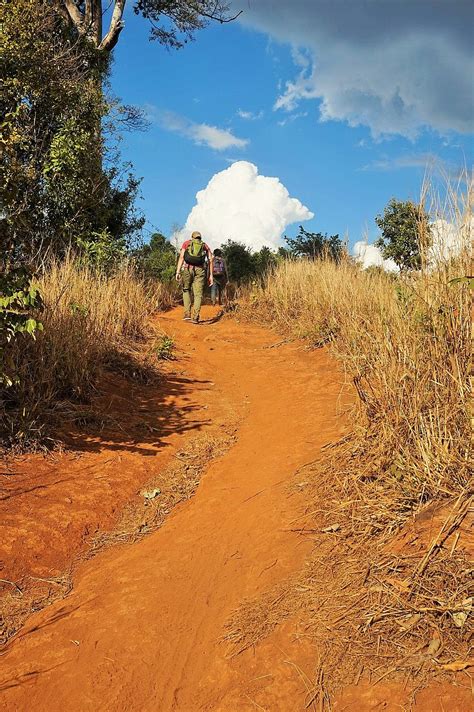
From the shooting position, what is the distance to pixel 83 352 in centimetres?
582

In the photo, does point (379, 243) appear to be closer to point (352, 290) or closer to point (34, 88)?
point (352, 290)

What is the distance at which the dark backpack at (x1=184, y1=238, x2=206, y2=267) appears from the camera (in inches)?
431

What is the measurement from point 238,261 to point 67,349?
1165 centimetres

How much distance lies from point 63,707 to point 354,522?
1689 mm

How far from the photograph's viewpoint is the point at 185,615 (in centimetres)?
278

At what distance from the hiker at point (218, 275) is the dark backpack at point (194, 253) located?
1.34 m

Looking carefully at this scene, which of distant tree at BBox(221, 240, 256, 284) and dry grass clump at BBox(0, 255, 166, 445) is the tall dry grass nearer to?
dry grass clump at BBox(0, 255, 166, 445)

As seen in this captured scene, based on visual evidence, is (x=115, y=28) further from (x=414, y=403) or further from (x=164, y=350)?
(x=414, y=403)

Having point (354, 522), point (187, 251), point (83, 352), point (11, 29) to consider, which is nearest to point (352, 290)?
point (187, 251)

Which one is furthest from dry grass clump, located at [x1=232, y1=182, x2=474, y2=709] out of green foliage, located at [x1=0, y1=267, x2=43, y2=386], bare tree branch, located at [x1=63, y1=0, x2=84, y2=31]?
bare tree branch, located at [x1=63, y1=0, x2=84, y2=31]

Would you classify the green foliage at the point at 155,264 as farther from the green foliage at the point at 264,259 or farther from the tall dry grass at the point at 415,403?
the tall dry grass at the point at 415,403

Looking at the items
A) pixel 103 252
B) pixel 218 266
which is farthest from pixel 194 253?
pixel 103 252

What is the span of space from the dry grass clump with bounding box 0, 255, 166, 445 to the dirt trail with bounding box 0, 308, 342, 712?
1618mm

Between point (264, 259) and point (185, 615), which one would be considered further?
point (264, 259)
